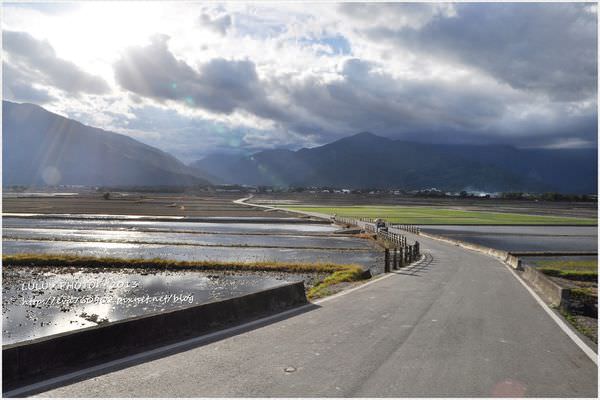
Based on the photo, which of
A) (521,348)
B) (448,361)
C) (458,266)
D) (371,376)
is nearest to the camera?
(371,376)

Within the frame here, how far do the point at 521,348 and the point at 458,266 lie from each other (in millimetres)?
15684

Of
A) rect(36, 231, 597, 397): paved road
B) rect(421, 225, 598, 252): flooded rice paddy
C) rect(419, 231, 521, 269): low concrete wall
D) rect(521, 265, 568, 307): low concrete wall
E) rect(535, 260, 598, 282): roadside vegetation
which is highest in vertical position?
rect(36, 231, 597, 397): paved road

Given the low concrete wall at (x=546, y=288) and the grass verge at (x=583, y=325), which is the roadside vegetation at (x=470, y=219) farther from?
the grass verge at (x=583, y=325)

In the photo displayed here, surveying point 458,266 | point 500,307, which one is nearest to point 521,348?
point 500,307

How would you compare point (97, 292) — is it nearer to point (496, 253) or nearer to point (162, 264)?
point (162, 264)

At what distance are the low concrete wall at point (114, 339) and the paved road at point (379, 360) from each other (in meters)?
0.79

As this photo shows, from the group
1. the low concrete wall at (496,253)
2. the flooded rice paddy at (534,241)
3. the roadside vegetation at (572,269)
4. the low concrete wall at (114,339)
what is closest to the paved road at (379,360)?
the low concrete wall at (114,339)

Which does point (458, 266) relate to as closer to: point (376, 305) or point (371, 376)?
point (376, 305)

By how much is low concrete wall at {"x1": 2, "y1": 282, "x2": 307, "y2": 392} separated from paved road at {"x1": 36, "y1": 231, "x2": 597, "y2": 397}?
0.79 m

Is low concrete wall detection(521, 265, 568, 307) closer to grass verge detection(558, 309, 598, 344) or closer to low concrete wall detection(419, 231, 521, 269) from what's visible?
grass verge detection(558, 309, 598, 344)

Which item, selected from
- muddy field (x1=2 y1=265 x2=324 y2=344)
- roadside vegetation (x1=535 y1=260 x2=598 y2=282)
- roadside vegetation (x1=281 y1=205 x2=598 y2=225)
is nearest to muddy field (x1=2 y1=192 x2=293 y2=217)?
roadside vegetation (x1=281 y1=205 x2=598 y2=225)

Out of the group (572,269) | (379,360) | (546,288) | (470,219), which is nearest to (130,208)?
(470,219)

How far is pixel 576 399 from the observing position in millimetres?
6582

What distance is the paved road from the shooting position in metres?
6.73
